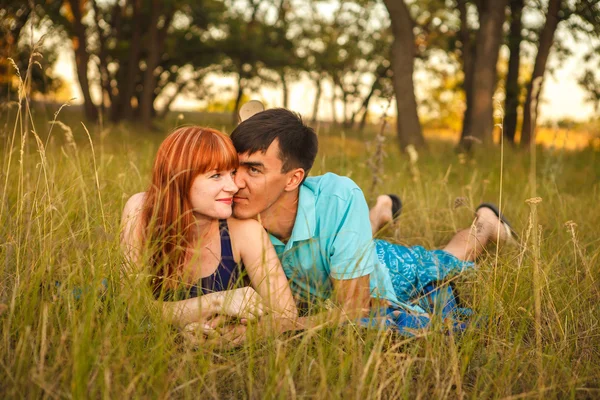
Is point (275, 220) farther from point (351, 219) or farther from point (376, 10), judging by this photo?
point (376, 10)

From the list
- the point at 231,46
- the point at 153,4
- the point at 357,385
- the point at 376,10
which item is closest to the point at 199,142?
the point at 357,385

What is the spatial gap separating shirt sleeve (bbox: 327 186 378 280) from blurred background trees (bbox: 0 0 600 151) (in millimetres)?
1303

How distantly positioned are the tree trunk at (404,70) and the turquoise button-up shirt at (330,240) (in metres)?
5.76

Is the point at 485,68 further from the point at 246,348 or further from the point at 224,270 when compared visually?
the point at 246,348

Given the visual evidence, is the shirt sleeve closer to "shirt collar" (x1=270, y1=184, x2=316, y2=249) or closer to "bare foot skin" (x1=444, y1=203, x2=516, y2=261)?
"shirt collar" (x1=270, y1=184, x2=316, y2=249)

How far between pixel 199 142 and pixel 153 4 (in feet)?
38.6

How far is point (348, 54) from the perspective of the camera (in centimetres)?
2409

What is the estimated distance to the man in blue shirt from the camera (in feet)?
9.08

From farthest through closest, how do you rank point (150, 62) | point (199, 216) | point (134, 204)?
point (150, 62)
point (134, 204)
point (199, 216)

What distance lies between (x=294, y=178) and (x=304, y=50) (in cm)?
2077

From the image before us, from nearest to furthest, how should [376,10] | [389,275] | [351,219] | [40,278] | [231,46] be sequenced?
[40,278] → [351,219] → [389,275] → [231,46] → [376,10]

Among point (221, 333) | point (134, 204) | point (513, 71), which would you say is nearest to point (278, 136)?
point (134, 204)

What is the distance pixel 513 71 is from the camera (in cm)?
1352

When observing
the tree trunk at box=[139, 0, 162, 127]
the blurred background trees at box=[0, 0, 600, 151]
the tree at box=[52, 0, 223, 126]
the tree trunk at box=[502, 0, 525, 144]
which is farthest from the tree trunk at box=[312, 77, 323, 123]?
the tree trunk at box=[139, 0, 162, 127]
